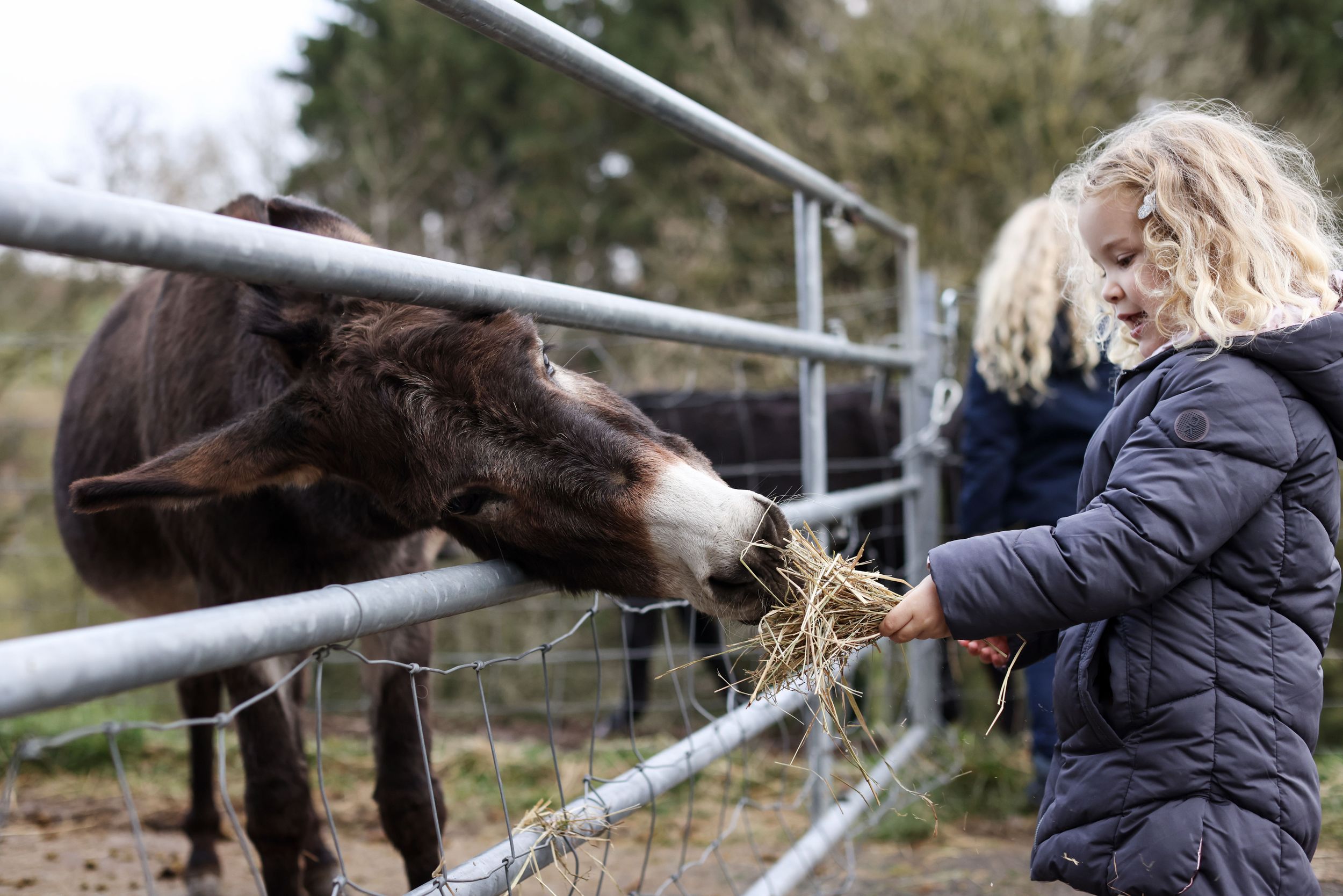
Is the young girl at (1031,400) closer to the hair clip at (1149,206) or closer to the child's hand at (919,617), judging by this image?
the hair clip at (1149,206)

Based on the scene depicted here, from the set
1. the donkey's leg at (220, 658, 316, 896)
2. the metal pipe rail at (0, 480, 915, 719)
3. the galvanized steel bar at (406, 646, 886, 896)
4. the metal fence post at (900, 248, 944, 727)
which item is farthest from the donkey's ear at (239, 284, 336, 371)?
the metal fence post at (900, 248, 944, 727)

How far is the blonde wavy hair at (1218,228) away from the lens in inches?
61.5

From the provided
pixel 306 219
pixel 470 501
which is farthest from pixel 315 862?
pixel 306 219

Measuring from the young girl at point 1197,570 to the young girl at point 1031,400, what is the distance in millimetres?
1542

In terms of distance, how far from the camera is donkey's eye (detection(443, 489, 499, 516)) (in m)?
1.72

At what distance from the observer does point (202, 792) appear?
3.41 meters

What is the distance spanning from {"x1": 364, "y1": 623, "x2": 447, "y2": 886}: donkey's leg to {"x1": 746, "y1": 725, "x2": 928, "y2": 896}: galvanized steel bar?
2.67 feet

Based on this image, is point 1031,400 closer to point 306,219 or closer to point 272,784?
point 306,219

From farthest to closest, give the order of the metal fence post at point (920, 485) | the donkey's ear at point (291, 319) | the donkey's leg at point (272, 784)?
the metal fence post at point (920, 485)
the donkey's leg at point (272, 784)
the donkey's ear at point (291, 319)

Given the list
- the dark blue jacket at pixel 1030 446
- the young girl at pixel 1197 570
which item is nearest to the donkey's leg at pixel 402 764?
the young girl at pixel 1197 570

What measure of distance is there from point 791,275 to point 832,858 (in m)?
8.92

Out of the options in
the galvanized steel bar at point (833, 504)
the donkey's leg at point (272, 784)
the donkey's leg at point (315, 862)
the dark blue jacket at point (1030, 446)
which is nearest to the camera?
the galvanized steel bar at point (833, 504)

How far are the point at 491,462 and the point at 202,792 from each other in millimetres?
2461

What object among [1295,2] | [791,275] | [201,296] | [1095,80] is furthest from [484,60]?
[201,296]
